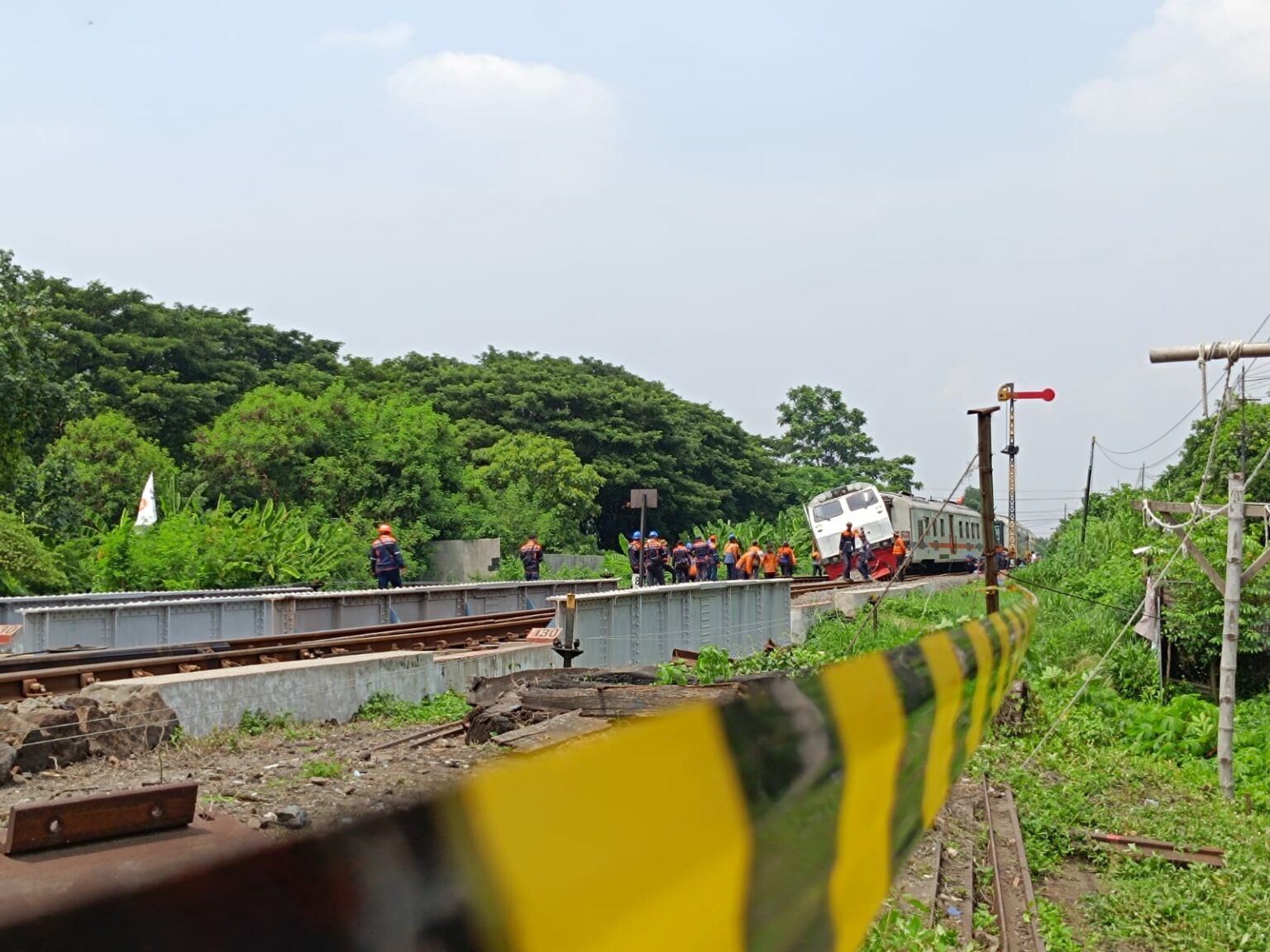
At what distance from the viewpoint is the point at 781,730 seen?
1469 millimetres

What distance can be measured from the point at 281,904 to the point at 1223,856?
29.2ft

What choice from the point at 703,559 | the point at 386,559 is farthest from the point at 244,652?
the point at 703,559

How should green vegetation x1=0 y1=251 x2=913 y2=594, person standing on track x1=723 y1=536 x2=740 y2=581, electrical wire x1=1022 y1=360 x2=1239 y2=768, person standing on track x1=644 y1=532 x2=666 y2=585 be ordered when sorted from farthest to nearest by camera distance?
person standing on track x1=723 y1=536 x2=740 y2=581 → person standing on track x1=644 y1=532 x2=666 y2=585 → green vegetation x1=0 y1=251 x2=913 y2=594 → electrical wire x1=1022 y1=360 x2=1239 y2=768

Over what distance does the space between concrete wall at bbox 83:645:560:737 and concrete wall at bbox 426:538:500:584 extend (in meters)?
20.6

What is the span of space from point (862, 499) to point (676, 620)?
18842 millimetres

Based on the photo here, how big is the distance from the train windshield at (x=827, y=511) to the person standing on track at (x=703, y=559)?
24.9ft

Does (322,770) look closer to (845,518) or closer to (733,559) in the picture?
(733,559)

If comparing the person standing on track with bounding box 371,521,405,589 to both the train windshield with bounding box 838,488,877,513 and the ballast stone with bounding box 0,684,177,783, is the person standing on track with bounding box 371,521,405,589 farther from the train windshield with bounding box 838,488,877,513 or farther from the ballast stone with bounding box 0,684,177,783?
the train windshield with bounding box 838,488,877,513

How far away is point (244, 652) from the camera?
1252cm

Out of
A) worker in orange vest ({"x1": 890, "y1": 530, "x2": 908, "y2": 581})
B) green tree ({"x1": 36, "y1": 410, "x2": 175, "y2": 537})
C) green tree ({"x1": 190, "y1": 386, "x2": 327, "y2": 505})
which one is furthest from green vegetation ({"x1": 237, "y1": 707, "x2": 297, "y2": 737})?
worker in orange vest ({"x1": 890, "y1": 530, "x2": 908, "y2": 581})

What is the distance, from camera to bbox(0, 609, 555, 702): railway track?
34.3ft

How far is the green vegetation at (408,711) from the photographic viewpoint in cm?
1155

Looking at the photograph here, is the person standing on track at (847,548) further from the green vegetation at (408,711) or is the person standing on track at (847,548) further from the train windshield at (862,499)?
the green vegetation at (408,711)

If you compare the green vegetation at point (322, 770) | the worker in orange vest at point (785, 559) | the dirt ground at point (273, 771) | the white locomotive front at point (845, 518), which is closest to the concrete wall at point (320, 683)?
the dirt ground at point (273, 771)
